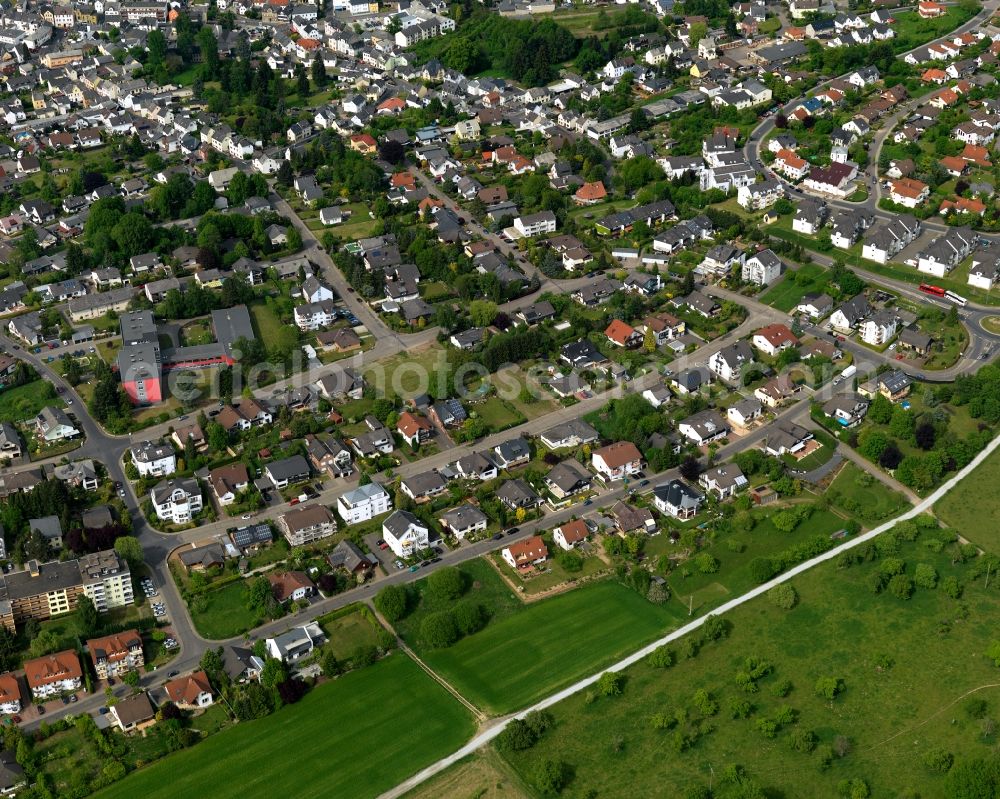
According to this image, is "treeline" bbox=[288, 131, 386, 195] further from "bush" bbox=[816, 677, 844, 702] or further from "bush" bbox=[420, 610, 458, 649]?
"bush" bbox=[816, 677, 844, 702]

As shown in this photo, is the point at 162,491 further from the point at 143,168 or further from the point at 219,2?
the point at 219,2

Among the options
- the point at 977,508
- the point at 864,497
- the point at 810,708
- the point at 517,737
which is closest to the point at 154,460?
the point at 517,737

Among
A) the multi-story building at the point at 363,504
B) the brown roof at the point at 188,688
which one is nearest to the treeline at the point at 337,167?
the multi-story building at the point at 363,504

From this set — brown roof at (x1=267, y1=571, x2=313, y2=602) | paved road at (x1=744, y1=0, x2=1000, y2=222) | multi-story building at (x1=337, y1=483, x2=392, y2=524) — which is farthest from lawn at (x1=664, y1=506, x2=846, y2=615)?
paved road at (x1=744, y1=0, x2=1000, y2=222)

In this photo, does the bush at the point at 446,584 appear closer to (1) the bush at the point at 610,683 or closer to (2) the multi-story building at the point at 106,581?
(1) the bush at the point at 610,683

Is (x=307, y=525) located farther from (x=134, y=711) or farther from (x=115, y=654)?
(x=134, y=711)

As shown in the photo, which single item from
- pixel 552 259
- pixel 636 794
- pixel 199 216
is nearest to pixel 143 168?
pixel 199 216
